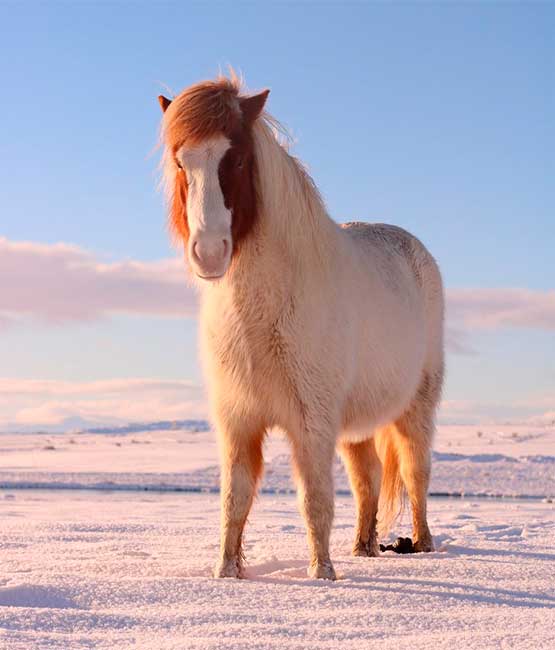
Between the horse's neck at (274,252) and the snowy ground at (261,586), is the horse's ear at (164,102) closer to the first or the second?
the horse's neck at (274,252)

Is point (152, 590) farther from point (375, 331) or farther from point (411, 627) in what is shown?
point (375, 331)

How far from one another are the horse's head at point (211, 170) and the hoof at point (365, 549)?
239 cm

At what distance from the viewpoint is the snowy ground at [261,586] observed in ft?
9.60

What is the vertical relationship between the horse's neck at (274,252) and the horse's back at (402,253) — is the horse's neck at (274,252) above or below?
below

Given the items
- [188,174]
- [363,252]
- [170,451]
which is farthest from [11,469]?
[188,174]

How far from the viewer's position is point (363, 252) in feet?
17.2

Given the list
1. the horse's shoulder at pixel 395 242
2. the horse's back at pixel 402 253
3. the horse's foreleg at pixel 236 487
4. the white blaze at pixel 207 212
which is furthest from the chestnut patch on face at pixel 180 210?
the horse's shoulder at pixel 395 242

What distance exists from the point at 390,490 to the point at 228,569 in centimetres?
193

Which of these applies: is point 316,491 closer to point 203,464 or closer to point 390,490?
point 390,490

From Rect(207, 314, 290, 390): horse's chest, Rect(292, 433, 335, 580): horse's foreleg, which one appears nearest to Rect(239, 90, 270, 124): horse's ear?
Rect(207, 314, 290, 390): horse's chest

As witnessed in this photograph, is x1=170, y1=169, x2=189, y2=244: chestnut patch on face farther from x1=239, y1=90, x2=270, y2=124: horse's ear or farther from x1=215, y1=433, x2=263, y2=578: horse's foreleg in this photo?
x1=215, y1=433, x2=263, y2=578: horse's foreleg

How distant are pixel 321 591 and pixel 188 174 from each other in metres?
1.86

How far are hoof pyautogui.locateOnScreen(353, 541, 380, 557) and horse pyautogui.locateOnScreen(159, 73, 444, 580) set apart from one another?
1.09 meters

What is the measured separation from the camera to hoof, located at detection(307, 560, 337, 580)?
4.11 metres
